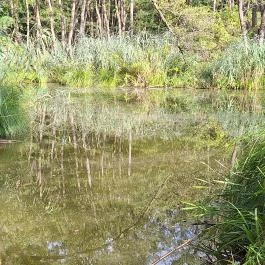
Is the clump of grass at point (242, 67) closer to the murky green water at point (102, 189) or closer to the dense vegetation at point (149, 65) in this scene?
the dense vegetation at point (149, 65)

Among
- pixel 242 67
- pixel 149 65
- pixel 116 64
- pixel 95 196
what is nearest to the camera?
pixel 95 196

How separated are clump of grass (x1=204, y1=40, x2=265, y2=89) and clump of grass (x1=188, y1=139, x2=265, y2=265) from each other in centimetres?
900

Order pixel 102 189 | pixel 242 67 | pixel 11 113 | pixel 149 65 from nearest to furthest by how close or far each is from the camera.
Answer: pixel 102 189 → pixel 11 113 → pixel 242 67 → pixel 149 65

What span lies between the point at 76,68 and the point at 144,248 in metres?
10.3

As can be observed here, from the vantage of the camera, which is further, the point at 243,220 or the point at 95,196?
the point at 95,196

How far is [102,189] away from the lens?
12.0 ft

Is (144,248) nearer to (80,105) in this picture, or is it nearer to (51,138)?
(51,138)

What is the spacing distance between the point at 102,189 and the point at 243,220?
1.67m

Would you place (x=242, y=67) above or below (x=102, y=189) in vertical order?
above

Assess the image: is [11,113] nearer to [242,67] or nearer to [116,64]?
[116,64]

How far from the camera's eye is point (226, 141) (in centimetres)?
529

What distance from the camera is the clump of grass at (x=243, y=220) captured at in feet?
6.70

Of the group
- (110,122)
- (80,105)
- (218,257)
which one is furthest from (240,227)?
(80,105)

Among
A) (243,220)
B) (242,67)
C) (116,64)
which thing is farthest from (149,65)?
(243,220)
